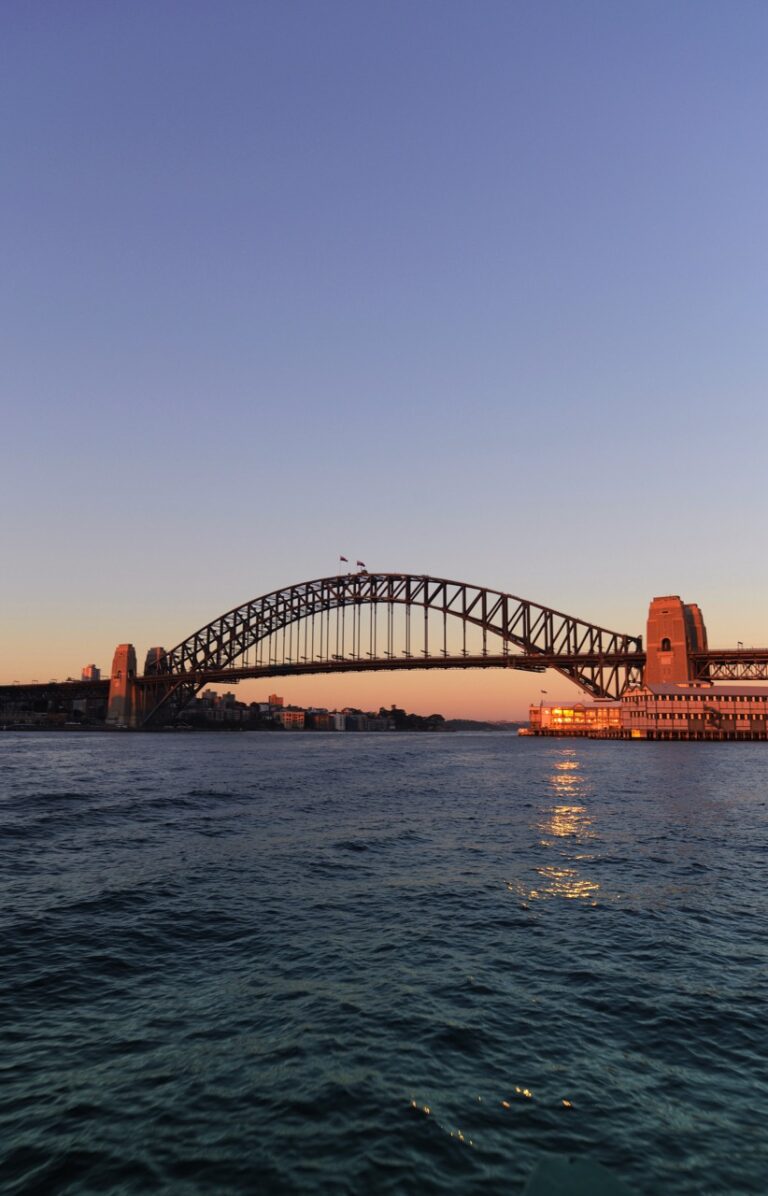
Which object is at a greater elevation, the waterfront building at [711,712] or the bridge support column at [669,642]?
the bridge support column at [669,642]

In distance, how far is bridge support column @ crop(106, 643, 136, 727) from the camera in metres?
151

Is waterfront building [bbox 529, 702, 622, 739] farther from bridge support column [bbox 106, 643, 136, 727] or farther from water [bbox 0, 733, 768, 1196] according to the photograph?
water [bbox 0, 733, 768, 1196]

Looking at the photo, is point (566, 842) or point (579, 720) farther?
point (579, 720)

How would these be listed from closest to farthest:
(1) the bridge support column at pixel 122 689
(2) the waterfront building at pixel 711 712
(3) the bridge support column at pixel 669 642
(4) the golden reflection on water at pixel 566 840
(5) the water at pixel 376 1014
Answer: (5) the water at pixel 376 1014
(4) the golden reflection on water at pixel 566 840
(2) the waterfront building at pixel 711 712
(3) the bridge support column at pixel 669 642
(1) the bridge support column at pixel 122 689

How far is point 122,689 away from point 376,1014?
152438mm

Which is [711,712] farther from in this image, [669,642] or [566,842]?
[566,842]

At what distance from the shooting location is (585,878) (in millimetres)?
19375

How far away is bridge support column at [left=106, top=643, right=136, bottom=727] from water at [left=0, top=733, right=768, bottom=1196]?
133744 mm

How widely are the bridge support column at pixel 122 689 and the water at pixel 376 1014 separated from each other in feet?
439

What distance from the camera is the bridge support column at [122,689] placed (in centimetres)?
15100

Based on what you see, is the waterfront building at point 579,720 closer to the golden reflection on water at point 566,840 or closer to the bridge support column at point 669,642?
the bridge support column at point 669,642

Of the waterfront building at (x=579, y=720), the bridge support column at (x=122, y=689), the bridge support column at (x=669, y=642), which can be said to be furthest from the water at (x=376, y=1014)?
the bridge support column at (x=122, y=689)

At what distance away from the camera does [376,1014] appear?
10250 millimetres

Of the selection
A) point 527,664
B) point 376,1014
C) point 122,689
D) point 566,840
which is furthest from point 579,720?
point 376,1014
